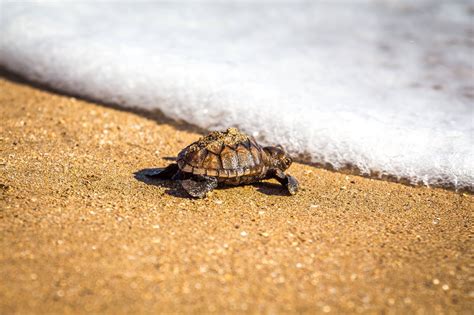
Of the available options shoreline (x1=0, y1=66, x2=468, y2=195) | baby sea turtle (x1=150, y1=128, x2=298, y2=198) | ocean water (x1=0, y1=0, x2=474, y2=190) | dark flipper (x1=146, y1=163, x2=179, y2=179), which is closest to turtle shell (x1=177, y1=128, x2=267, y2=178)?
baby sea turtle (x1=150, y1=128, x2=298, y2=198)

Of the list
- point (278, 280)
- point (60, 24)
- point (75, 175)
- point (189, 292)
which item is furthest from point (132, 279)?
point (60, 24)

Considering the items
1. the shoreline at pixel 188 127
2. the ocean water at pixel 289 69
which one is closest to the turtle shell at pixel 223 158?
the shoreline at pixel 188 127

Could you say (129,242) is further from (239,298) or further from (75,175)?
(75,175)

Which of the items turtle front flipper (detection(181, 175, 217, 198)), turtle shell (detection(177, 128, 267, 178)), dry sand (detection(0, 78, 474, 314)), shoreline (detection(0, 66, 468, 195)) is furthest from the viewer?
shoreline (detection(0, 66, 468, 195))

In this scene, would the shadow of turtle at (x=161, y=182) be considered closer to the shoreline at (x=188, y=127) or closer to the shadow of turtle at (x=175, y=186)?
the shadow of turtle at (x=175, y=186)

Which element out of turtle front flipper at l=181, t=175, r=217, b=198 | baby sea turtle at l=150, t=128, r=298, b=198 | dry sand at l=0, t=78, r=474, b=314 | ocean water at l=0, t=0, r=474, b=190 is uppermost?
ocean water at l=0, t=0, r=474, b=190

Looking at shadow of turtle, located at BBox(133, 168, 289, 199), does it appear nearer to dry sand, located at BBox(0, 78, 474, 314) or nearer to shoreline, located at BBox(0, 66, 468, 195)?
dry sand, located at BBox(0, 78, 474, 314)

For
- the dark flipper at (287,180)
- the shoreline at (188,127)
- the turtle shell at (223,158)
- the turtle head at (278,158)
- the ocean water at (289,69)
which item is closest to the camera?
the turtle shell at (223,158)

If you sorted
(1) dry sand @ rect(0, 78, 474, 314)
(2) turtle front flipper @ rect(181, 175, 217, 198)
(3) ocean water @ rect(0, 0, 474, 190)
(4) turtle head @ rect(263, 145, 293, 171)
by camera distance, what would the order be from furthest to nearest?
(3) ocean water @ rect(0, 0, 474, 190) → (4) turtle head @ rect(263, 145, 293, 171) → (2) turtle front flipper @ rect(181, 175, 217, 198) → (1) dry sand @ rect(0, 78, 474, 314)
